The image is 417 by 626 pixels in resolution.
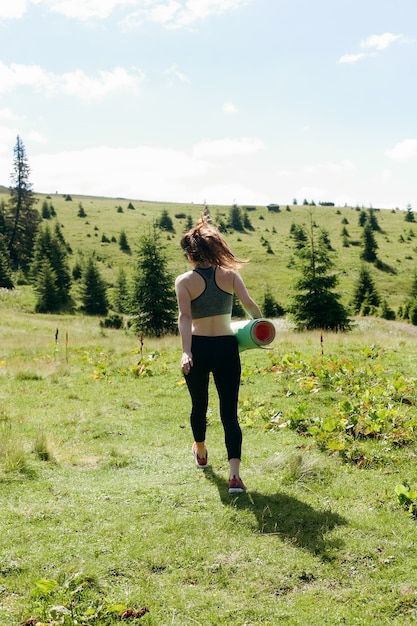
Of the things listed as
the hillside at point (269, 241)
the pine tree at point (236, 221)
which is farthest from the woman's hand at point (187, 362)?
the pine tree at point (236, 221)

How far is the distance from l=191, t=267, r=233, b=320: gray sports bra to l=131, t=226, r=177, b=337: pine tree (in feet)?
70.9

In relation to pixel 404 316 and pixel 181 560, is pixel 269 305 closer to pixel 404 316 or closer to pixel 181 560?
pixel 404 316

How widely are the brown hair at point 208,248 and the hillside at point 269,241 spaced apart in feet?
151

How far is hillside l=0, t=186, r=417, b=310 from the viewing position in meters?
61.9

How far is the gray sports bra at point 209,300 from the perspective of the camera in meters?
4.96

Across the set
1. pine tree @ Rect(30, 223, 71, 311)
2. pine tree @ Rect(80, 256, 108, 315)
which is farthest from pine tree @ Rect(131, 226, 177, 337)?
pine tree @ Rect(30, 223, 71, 311)

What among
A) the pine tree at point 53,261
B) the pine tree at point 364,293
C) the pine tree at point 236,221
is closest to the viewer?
the pine tree at point 364,293

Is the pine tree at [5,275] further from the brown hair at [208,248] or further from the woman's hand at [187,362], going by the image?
the woman's hand at [187,362]

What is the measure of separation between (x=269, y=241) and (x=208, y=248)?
75490mm

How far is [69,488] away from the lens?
16.9 feet

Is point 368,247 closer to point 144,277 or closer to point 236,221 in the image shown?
→ point 236,221

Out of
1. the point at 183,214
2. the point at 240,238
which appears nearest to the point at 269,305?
the point at 240,238

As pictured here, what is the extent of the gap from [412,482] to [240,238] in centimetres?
7589

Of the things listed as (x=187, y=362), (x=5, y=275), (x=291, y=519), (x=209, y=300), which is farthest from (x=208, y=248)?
(x=5, y=275)
